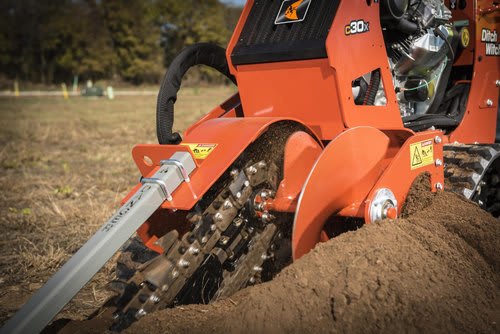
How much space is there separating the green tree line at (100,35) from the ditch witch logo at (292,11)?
44778 millimetres

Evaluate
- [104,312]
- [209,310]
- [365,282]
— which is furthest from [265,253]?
[104,312]

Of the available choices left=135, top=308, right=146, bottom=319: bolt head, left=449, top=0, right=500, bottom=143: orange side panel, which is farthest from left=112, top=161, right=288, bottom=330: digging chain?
left=449, top=0, right=500, bottom=143: orange side panel

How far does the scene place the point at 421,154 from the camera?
3189 millimetres

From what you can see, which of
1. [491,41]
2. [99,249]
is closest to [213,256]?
[99,249]

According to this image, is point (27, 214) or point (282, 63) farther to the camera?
point (27, 214)

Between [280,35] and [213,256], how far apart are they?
1.34 m

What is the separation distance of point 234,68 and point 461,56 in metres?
2.07

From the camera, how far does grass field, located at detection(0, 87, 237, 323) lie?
3.76 m

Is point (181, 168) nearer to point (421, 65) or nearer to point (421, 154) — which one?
point (421, 154)

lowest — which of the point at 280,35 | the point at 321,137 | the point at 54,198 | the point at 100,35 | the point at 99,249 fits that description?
the point at 100,35

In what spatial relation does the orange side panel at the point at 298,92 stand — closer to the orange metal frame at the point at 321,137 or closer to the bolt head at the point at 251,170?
the orange metal frame at the point at 321,137

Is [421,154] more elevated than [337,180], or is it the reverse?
[337,180]

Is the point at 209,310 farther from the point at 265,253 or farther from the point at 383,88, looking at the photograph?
the point at 383,88

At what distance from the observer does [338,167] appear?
8.87 feet
